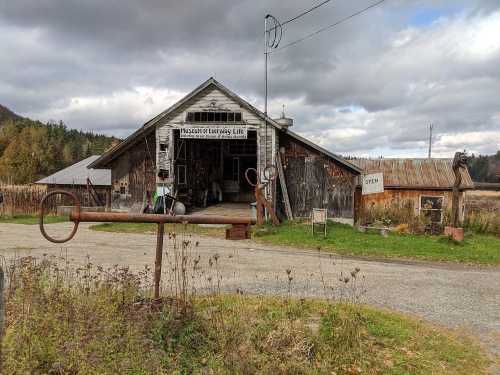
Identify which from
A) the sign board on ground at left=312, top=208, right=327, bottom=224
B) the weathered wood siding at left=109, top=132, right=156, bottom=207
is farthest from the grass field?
the weathered wood siding at left=109, top=132, right=156, bottom=207

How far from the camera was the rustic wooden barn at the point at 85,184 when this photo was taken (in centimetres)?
2505

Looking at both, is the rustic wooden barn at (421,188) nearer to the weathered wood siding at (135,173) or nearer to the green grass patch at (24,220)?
the weathered wood siding at (135,173)

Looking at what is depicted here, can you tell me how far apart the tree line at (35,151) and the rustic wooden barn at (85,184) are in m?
21.0

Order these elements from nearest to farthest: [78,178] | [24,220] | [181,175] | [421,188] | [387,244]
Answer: [387,244]
[24,220]
[181,175]
[421,188]
[78,178]

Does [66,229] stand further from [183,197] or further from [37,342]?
[37,342]

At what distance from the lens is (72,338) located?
14.7ft

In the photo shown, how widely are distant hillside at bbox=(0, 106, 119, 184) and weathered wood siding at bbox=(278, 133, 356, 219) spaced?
36.0 meters

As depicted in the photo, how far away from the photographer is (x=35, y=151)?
69562mm

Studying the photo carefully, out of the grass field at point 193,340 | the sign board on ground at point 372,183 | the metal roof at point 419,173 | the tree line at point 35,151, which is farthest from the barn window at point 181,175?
the tree line at point 35,151

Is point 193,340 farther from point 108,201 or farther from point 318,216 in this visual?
point 108,201

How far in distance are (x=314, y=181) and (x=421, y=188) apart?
8741mm

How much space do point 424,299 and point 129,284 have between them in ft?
17.7

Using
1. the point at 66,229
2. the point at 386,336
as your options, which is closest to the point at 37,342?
the point at 386,336

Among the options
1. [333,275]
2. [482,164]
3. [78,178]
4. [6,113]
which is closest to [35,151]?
[78,178]
